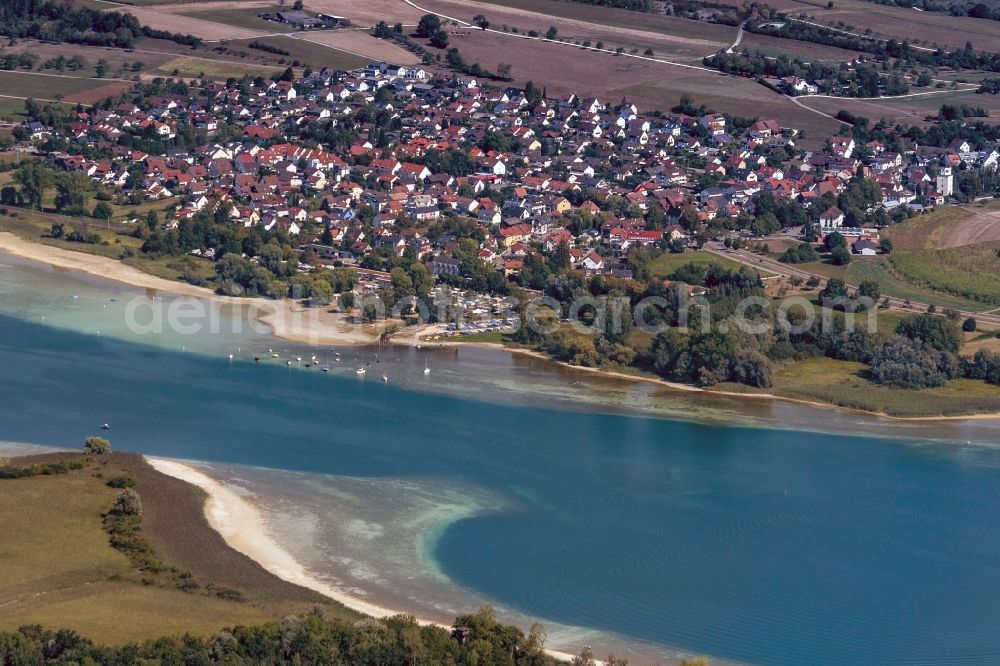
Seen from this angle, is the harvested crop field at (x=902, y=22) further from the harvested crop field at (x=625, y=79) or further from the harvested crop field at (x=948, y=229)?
the harvested crop field at (x=948, y=229)

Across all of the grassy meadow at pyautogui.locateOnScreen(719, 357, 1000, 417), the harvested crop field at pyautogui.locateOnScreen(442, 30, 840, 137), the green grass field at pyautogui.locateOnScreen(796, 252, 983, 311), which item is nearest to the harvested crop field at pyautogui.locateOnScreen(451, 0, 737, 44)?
the harvested crop field at pyautogui.locateOnScreen(442, 30, 840, 137)


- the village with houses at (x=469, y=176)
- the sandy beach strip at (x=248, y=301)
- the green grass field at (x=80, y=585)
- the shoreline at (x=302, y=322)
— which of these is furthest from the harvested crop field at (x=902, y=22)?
the green grass field at (x=80, y=585)

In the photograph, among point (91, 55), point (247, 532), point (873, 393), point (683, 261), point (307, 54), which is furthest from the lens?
point (307, 54)

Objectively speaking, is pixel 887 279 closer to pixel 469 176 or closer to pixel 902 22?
pixel 469 176

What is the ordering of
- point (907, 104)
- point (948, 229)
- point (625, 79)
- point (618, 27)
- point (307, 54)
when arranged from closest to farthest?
point (948, 229), point (907, 104), point (625, 79), point (307, 54), point (618, 27)

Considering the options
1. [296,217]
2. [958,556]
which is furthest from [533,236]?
[958,556]

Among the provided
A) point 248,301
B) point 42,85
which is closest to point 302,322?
point 248,301
